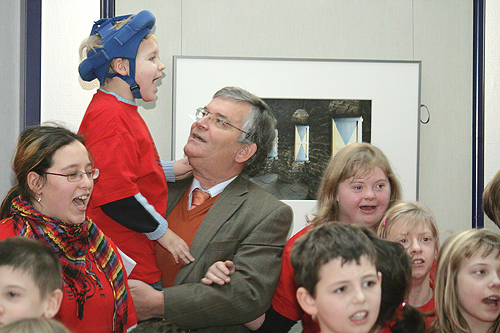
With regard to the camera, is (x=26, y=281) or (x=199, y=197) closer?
(x=26, y=281)

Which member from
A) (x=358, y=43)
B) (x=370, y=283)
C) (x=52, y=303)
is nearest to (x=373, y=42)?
(x=358, y=43)

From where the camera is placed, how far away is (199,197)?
2238 mm

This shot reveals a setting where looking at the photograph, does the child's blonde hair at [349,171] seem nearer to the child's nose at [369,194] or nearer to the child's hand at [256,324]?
the child's nose at [369,194]

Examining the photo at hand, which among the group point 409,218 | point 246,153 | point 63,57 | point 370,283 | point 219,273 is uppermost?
point 63,57

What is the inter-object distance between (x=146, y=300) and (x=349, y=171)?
3.22 feet

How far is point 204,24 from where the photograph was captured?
2.69 m

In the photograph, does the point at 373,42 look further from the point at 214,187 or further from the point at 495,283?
the point at 495,283

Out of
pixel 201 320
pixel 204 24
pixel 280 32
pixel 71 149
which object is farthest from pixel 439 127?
pixel 71 149

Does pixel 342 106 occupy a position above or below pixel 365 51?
below

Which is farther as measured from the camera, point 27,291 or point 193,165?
point 193,165

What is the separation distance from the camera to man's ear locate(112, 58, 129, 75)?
2043 millimetres

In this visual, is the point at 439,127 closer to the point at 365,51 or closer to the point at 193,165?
the point at 365,51

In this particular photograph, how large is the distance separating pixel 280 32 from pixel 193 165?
3.19ft

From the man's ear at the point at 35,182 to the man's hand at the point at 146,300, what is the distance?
556 millimetres
